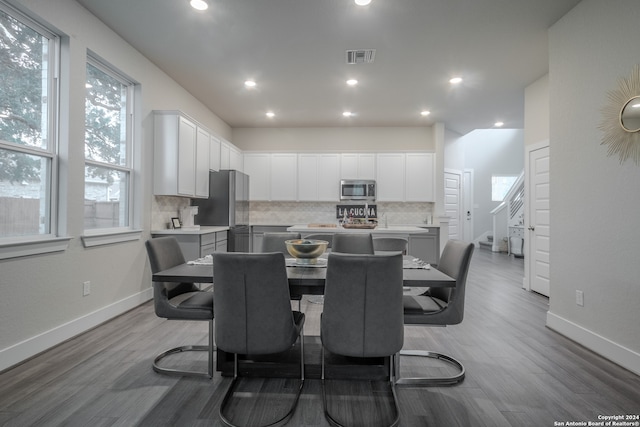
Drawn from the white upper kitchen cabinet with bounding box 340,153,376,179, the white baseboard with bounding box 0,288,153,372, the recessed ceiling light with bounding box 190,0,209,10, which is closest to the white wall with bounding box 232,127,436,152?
the white upper kitchen cabinet with bounding box 340,153,376,179

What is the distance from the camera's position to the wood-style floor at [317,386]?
1.70 meters

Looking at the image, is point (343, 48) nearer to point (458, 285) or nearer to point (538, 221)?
point (458, 285)

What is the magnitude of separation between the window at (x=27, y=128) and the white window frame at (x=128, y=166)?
1.48 ft

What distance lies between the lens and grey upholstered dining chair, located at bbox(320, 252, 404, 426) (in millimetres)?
1579

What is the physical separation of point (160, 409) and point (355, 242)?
1.94 m

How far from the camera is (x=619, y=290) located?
7.61ft

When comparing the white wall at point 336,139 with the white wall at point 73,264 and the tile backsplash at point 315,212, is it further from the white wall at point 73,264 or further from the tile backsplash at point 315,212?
the white wall at point 73,264

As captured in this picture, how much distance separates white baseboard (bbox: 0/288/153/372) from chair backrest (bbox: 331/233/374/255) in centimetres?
234

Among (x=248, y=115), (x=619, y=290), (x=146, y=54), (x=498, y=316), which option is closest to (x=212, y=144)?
(x=248, y=115)

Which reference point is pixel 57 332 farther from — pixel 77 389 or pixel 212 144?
pixel 212 144

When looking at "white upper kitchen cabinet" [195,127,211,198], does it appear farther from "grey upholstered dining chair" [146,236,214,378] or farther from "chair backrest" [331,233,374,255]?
"chair backrest" [331,233,374,255]

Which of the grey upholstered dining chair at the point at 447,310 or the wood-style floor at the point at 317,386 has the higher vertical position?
the grey upholstered dining chair at the point at 447,310

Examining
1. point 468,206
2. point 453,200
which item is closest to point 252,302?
point 453,200

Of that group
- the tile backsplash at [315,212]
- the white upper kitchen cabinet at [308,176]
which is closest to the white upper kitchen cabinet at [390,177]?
the tile backsplash at [315,212]
